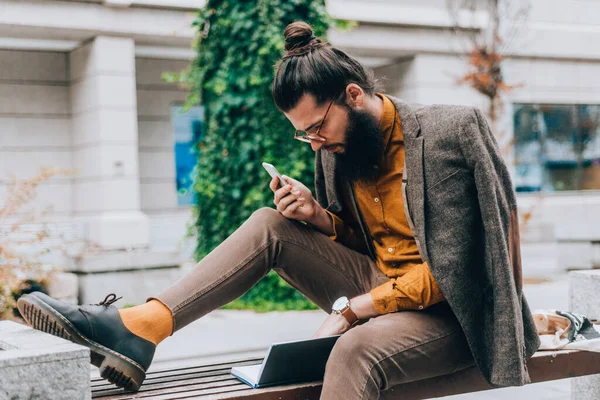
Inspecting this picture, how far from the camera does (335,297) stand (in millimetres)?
2785

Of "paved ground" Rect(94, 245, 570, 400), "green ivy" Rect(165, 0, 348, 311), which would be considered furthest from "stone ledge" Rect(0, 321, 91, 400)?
"green ivy" Rect(165, 0, 348, 311)

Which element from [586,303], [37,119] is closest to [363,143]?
[586,303]

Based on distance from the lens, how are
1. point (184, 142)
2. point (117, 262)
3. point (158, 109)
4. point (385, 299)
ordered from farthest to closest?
point (184, 142), point (158, 109), point (117, 262), point (385, 299)

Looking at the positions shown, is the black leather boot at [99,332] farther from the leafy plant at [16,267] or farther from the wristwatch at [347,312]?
the leafy plant at [16,267]

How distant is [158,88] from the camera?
41.0ft

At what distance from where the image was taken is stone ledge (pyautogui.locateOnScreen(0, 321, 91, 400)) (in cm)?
191

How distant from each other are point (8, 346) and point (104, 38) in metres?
8.81

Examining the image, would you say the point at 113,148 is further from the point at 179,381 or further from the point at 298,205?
the point at 179,381

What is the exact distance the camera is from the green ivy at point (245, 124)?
704 cm

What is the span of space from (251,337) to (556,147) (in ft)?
37.7

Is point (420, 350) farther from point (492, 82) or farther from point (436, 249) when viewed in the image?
point (492, 82)

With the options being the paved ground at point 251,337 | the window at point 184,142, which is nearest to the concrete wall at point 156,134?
the window at point 184,142

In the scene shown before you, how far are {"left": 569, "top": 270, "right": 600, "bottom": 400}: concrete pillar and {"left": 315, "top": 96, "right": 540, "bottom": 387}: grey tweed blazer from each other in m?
0.96

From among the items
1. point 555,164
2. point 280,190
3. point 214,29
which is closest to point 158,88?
point 214,29
